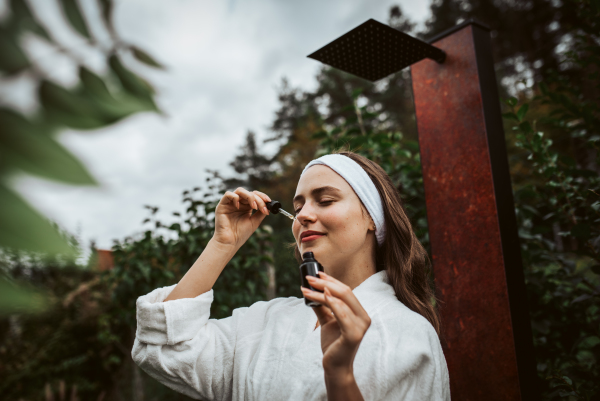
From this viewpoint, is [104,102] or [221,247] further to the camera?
[221,247]

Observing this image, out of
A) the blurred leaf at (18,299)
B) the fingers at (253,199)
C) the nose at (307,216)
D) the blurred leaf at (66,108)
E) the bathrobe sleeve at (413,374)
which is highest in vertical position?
the fingers at (253,199)

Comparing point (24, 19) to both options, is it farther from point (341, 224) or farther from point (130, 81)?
point (341, 224)

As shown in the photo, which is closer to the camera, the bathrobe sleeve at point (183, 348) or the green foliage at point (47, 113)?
the green foliage at point (47, 113)

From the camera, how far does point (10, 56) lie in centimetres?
28

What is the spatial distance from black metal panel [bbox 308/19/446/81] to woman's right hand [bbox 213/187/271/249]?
0.84 metres

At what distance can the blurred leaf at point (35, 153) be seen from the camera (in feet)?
0.83

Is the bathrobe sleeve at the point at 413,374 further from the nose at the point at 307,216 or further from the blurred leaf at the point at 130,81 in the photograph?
the blurred leaf at the point at 130,81

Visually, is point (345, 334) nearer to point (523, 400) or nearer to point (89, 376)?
point (523, 400)

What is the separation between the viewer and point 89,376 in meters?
4.61

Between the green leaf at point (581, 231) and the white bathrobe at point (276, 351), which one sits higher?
the green leaf at point (581, 231)

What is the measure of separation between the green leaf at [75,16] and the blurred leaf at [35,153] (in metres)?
0.10

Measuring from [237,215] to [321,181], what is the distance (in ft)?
1.57

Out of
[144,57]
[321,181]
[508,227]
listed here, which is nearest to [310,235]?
[321,181]

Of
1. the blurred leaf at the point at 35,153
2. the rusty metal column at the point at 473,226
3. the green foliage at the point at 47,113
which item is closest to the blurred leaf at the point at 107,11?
the green foliage at the point at 47,113
